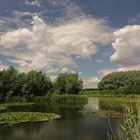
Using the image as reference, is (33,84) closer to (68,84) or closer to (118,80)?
(68,84)

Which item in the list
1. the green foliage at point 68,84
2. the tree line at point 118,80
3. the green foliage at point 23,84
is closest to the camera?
the green foliage at point 23,84

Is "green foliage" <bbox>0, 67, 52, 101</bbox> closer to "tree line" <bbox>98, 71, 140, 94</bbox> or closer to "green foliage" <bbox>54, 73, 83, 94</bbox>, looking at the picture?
"green foliage" <bbox>54, 73, 83, 94</bbox>

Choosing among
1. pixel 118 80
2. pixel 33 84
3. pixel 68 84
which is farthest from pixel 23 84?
pixel 118 80

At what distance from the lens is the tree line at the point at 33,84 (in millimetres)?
59419

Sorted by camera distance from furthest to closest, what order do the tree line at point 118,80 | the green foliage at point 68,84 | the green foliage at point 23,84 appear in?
the tree line at point 118,80 → the green foliage at point 68,84 → the green foliage at point 23,84

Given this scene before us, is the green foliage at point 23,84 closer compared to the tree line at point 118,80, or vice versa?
the green foliage at point 23,84

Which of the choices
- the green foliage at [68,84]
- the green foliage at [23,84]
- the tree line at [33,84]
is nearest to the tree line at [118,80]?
the green foliage at [68,84]

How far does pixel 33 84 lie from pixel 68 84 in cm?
1551

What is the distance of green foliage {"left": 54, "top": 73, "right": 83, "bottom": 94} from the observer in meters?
80.5

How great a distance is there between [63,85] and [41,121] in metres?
55.0

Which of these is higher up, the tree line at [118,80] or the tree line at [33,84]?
the tree line at [118,80]

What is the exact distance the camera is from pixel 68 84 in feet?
264

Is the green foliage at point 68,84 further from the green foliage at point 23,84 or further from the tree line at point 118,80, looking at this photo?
the tree line at point 118,80

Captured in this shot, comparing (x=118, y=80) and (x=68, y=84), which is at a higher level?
(x=118, y=80)
